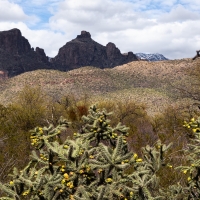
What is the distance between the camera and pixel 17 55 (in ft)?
556

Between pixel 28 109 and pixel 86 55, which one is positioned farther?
pixel 86 55

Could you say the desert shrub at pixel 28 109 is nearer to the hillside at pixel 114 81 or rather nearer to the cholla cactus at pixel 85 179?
the cholla cactus at pixel 85 179

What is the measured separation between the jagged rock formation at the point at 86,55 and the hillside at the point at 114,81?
8101cm

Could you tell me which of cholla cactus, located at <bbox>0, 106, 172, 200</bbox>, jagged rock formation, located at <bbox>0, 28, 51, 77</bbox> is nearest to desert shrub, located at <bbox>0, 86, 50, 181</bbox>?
cholla cactus, located at <bbox>0, 106, 172, 200</bbox>

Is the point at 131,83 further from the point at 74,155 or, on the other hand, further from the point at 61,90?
the point at 74,155

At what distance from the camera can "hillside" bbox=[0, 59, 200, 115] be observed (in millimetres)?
77562

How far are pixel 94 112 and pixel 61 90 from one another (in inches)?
3135

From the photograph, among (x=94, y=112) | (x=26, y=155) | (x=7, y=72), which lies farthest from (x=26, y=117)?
(x=7, y=72)

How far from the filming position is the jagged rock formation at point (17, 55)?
514 feet

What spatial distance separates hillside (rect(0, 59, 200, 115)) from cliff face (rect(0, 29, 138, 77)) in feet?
244

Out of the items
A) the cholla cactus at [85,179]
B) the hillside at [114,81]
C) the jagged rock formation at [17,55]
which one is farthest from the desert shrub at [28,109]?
the jagged rock formation at [17,55]

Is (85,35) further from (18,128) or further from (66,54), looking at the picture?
(18,128)

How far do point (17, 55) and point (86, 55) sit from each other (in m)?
43.5

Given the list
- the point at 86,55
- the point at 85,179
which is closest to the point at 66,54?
the point at 86,55
